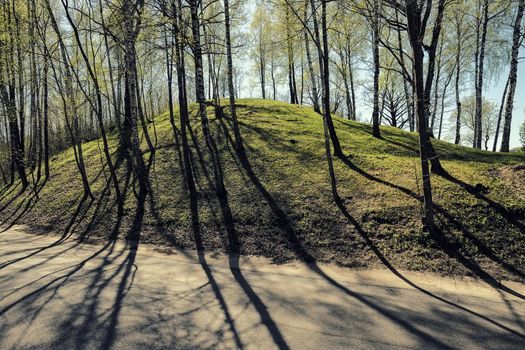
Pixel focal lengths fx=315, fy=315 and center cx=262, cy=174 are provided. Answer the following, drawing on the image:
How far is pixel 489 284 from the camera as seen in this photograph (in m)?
5.97

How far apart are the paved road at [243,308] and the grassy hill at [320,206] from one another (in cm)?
88

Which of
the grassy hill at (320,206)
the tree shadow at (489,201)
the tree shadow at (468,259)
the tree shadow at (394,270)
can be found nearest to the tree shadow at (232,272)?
the grassy hill at (320,206)

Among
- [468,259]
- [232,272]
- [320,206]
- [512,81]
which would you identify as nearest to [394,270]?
[468,259]

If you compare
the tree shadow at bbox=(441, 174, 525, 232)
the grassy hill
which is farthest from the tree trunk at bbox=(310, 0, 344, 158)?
the tree shadow at bbox=(441, 174, 525, 232)

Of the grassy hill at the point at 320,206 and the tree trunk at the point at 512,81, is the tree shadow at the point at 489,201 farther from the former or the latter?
the tree trunk at the point at 512,81

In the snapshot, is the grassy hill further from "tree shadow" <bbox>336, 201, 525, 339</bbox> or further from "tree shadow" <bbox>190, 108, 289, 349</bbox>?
"tree shadow" <bbox>190, 108, 289, 349</bbox>

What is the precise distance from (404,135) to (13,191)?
20741 millimetres

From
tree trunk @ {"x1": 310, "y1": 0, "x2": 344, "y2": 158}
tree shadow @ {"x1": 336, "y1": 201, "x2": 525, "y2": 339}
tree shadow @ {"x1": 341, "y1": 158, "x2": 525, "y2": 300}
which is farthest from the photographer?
tree trunk @ {"x1": 310, "y1": 0, "x2": 344, "y2": 158}

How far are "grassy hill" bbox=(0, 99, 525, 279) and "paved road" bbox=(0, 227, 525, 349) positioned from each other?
2.89ft

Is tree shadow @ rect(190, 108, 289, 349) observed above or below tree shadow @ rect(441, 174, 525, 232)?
below

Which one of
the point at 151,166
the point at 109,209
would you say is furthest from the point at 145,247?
the point at 151,166

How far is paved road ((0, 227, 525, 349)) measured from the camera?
4234 mm

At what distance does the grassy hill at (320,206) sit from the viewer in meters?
7.16

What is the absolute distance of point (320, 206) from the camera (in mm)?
9289
